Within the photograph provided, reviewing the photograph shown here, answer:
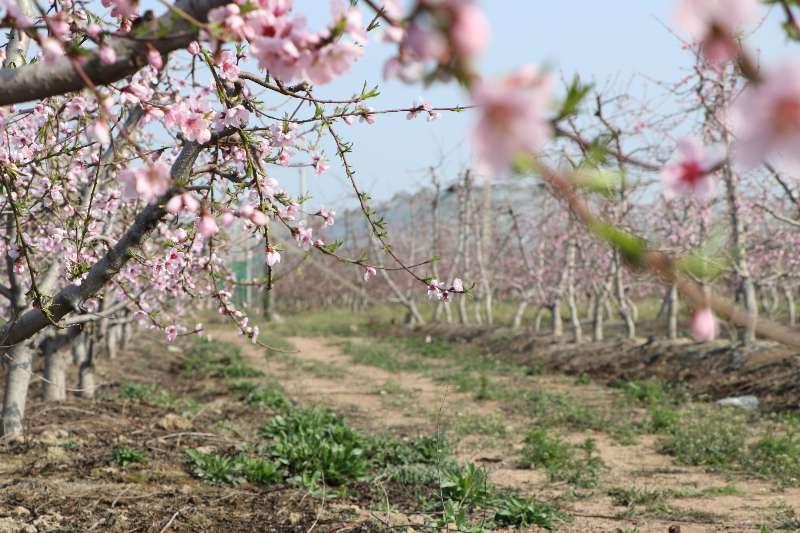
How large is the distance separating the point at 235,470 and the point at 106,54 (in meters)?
4.49

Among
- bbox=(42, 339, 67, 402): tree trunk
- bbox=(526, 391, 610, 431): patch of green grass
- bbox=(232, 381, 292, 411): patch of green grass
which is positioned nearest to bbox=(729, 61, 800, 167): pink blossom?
bbox=(42, 339, 67, 402): tree trunk

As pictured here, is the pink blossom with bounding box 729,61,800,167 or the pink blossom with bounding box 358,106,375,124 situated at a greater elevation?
the pink blossom with bounding box 358,106,375,124

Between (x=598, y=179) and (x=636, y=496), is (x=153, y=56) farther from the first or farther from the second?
(x=636, y=496)

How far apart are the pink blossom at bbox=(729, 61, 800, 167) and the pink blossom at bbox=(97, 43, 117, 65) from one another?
127 centimetres

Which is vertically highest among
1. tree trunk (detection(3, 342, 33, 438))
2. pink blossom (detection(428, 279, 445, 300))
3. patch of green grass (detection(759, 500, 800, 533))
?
pink blossom (detection(428, 279, 445, 300))

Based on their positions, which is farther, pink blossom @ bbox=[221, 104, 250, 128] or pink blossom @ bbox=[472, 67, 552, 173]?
pink blossom @ bbox=[221, 104, 250, 128]

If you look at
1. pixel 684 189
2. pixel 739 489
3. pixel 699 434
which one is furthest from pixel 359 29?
pixel 699 434

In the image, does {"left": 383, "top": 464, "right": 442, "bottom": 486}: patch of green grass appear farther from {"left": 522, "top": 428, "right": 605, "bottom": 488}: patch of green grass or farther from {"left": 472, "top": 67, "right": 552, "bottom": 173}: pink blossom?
{"left": 472, "top": 67, "right": 552, "bottom": 173}: pink blossom

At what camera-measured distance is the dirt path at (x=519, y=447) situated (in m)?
5.17

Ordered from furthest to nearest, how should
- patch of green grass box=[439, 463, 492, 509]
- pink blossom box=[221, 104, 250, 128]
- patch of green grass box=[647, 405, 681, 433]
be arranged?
patch of green grass box=[647, 405, 681, 433]
patch of green grass box=[439, 463, 492, 509]
pink blossom box=[221, 104, 250, 128]

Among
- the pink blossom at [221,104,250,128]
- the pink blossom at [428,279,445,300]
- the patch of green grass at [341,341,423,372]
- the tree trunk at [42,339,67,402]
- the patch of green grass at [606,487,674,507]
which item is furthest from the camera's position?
the patch of green grass at [341,341,423,372]

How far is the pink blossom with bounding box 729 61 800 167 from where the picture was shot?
790 millimetres

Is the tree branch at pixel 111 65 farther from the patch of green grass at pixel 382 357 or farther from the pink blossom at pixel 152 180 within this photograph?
the patch of green grass at pixel 382 357

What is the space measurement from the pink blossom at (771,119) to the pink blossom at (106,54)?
1.27 meters
